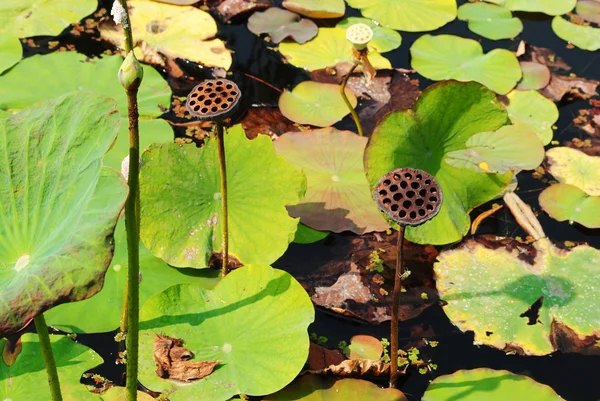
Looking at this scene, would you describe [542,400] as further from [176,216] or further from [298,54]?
[298,54]

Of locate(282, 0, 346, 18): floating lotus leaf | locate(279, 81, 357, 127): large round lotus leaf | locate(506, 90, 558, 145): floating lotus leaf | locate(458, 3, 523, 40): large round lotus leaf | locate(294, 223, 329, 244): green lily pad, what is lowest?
locate(294, 223, 329, 244): green lily pad

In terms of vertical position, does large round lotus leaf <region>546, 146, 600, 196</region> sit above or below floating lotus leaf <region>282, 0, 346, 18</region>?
below

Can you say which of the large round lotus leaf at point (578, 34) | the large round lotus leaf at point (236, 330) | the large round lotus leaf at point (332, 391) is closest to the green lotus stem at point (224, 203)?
the large round lotus leaf at point (236, 330)

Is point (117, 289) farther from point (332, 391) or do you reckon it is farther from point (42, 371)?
point (332, 391)

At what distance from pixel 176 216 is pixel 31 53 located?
82.5 inches

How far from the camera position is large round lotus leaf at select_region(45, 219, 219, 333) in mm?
2898

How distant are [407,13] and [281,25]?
97cm

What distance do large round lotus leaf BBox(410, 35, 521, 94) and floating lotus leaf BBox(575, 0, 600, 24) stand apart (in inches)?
39.9

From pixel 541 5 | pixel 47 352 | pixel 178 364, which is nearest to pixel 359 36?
pixel 178 364

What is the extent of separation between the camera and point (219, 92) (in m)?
2.59

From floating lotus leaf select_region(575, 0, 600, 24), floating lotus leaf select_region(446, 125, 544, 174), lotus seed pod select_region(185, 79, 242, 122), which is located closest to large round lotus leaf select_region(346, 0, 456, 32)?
floating lotus leaf select_region(575, 0, 600, 24)

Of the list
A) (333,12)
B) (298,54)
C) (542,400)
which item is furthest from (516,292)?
(333,12)

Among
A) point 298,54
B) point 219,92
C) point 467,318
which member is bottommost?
point 467,318

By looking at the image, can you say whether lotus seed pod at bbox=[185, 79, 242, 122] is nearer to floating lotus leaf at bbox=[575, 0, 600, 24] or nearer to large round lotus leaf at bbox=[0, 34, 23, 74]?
large round lotus leaf at bbox=[0, 34, 23, 74]
